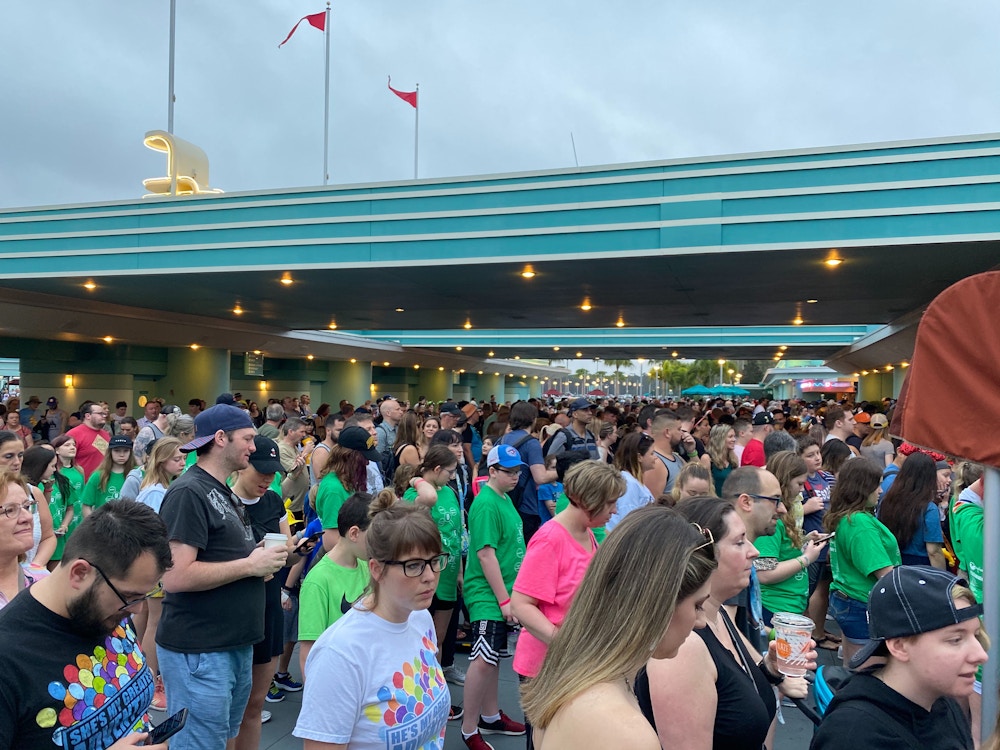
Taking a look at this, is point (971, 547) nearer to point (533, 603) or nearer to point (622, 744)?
point (533, 603)

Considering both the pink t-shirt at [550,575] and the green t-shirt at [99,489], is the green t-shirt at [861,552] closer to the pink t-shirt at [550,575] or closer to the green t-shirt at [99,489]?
the pink t-shirt at [550,575]

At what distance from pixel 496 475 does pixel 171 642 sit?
7.29ft

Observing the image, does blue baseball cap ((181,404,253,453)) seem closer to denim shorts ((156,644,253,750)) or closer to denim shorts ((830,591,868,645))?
denim shorts ((156,644,253,750))

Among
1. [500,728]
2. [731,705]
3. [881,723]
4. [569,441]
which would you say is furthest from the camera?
[569,441]

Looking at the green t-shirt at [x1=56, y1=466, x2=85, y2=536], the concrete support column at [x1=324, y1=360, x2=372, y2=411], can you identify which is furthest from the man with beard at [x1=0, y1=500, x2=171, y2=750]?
the concrete support column at [x1=324, y1=360, x2=372, y2=411]

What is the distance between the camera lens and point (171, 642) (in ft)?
10.1

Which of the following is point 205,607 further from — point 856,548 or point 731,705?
point 856,548

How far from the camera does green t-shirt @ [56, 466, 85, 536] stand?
656cm

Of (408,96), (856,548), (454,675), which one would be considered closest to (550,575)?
(856,548)

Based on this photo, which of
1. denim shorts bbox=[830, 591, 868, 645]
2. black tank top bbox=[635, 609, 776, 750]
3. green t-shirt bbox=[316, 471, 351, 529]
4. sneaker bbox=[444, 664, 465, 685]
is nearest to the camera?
black tank top bbox=[635, 609, 776, 750]

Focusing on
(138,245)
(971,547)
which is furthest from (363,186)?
(971,547)

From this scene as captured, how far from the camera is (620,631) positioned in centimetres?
169

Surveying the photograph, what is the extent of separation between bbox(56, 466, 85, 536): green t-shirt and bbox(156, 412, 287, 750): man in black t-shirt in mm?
4241

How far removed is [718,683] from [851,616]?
2.99 metres
